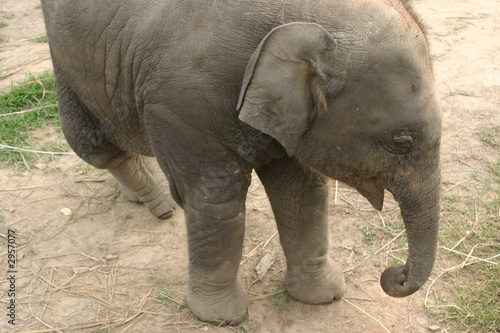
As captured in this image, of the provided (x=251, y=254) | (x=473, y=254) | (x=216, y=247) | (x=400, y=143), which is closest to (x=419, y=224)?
(x=400, y=143)

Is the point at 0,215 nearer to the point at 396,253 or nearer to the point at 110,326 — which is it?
the point at 110,326

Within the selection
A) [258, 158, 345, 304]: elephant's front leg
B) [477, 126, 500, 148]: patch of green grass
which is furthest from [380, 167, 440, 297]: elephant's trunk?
[477, 126, 500, 148]: patch of green grass

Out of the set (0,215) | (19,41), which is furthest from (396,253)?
(19,41)

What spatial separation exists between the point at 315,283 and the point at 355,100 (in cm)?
142

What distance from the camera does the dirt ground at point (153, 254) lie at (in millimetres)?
3658

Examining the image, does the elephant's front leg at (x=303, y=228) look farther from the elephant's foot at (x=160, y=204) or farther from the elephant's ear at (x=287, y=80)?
the elephant's foot at (x=160, y=204)

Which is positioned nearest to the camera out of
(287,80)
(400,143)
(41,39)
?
(287,80)

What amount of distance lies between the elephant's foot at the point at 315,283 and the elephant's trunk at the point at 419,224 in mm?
707

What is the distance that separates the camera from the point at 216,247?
10.8 ft

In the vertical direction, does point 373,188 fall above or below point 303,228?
above

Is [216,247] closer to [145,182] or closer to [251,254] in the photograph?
[251,254]

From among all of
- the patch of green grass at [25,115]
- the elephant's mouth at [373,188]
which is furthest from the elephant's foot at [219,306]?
the patch of green grass at [25,115]

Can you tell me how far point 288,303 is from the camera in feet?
12.4

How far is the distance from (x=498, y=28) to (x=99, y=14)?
16.7 feet
